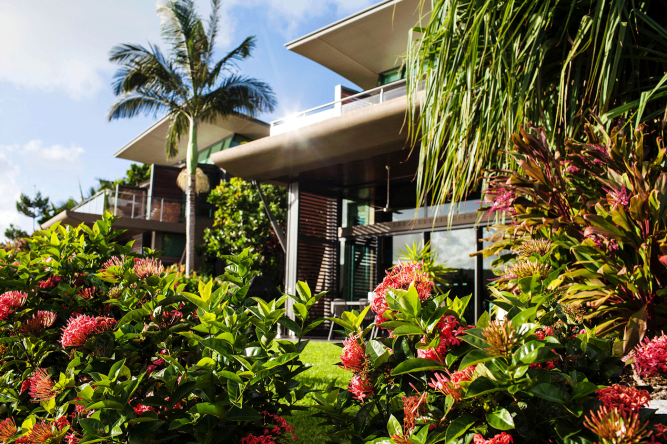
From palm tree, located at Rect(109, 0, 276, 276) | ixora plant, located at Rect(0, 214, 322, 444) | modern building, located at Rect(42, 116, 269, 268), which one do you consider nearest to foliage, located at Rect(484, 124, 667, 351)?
ixora plant, located at Rect(0, 214, 322, 444)

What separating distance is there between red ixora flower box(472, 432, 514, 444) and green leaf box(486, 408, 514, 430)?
0.02m

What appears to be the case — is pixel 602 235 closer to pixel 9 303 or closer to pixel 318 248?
pixel 9 303

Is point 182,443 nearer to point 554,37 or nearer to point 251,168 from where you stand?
point 554,37

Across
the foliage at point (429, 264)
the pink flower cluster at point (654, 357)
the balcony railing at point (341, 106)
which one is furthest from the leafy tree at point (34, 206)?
the pink flower cluster at point (654, 357)

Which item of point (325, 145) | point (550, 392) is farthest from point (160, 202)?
point (550, 392)

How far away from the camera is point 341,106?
814cm

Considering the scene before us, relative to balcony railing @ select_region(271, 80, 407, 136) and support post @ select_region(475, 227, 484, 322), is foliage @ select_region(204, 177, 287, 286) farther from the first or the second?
support post @ select_region(475, 227, 484, 322)

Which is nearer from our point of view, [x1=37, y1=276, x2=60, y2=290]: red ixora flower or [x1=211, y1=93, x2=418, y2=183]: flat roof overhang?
[x1=37, y1=276, x2=60, y2=290]: red ixora flower

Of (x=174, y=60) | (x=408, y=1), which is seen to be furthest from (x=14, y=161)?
(x=408, y=1)

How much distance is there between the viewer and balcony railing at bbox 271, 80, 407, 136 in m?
7.50

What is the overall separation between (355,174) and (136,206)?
10.5 metres

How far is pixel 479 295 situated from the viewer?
26.1 feet

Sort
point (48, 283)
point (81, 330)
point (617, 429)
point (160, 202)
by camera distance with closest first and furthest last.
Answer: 1. point (617, 429)
2. point (81, 330)
3. point (48, 283)
4. point (160, 202)

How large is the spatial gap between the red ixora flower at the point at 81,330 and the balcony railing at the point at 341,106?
258 inches
